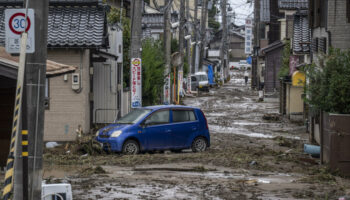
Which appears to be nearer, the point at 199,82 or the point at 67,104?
the point at 67,104

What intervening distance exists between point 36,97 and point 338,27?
15193mm

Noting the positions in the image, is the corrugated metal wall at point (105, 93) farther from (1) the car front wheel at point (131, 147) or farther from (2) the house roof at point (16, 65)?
(2) the house roof at point (16, 65)

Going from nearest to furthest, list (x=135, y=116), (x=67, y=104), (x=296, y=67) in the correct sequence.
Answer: (x=135, y=116) < (x=67, y=104) < (x=296, y=67)

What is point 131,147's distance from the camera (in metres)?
19.7

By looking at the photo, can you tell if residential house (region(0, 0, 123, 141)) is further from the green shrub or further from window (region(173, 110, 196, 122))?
the green shrub

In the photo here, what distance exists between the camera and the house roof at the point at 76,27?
73.3 ft

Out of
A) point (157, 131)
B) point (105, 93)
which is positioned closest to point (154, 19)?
point (105, 93)

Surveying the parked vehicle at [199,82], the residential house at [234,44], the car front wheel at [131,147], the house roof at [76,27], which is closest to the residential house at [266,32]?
the parked vehicle at [199,82]

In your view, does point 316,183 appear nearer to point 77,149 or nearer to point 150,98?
point 77,149

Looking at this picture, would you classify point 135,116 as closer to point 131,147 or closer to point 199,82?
point 131,147

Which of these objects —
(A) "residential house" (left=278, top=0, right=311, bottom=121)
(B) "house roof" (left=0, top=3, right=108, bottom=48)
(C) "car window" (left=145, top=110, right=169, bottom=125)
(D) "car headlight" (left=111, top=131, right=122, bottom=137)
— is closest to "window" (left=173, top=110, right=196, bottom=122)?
(C) "car window" (left=145, top=110, right=169, bottom=125)

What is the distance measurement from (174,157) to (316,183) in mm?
5212

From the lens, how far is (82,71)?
74.2 ft

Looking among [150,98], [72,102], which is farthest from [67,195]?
[150,98]
